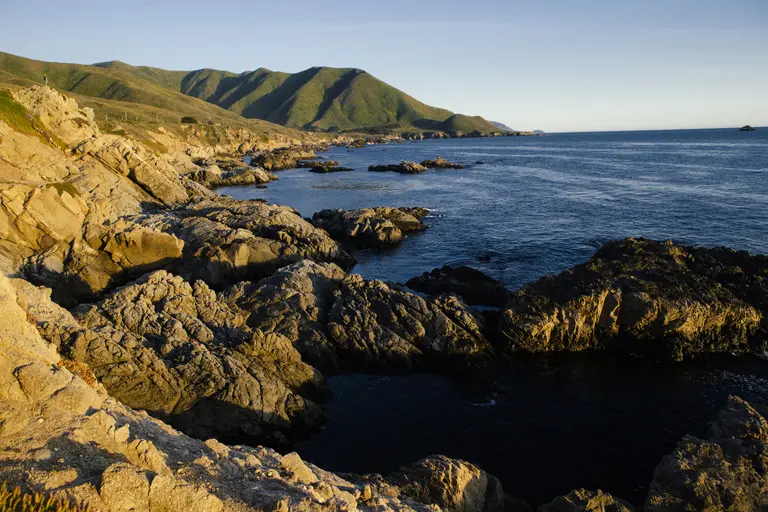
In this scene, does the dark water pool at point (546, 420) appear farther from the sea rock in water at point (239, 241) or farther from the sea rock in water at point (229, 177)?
the sea rock in water at point (229, 177)

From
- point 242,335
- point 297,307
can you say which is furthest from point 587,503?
point 297,307

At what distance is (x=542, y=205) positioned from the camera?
76.6m

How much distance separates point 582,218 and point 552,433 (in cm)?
4974

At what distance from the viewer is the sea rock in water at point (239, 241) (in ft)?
126

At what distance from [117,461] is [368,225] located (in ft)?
154

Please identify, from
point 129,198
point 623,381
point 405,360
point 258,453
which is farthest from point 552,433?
point 129,198

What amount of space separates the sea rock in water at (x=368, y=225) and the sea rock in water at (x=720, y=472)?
134ft

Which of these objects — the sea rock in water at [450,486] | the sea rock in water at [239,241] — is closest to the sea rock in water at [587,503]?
the sea rock in water at [450,486]

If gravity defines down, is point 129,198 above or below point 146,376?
above

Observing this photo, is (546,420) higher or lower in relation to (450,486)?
lower

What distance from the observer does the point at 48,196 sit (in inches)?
Result: 1483

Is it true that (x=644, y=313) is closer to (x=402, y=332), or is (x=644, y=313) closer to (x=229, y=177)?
(x=402, y=332)

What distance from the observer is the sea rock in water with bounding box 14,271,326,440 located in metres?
21.0

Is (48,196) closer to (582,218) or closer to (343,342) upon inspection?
(343,342)
